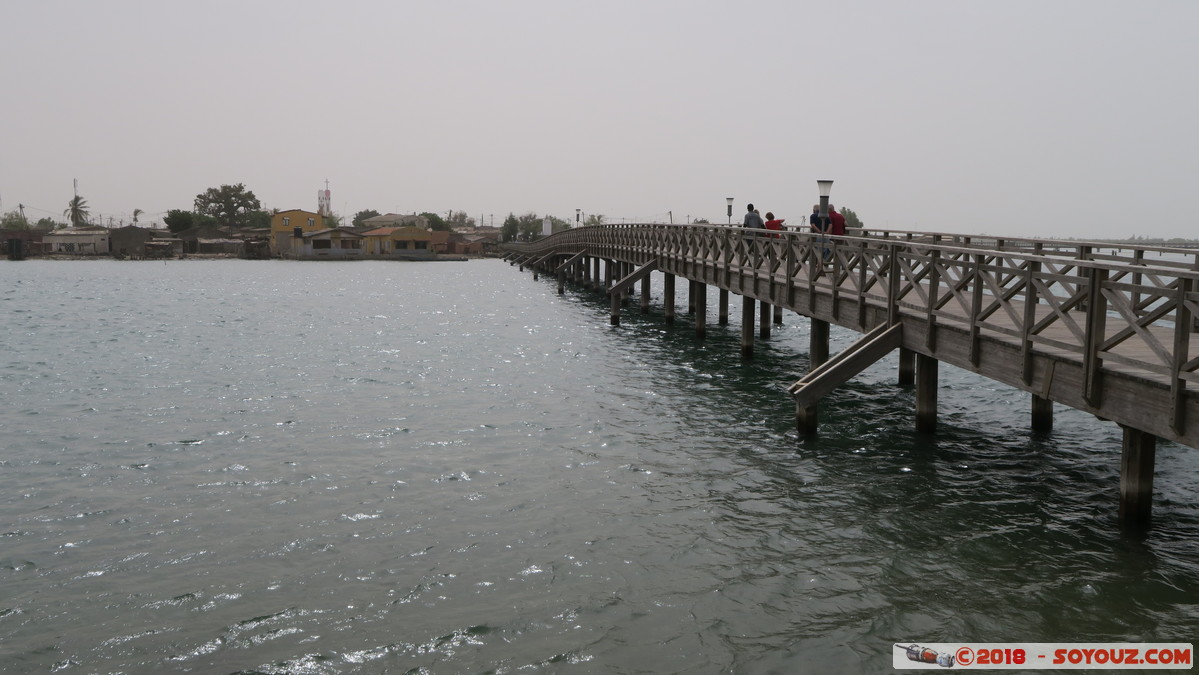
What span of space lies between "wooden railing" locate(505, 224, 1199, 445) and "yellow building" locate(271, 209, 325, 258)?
111411mm

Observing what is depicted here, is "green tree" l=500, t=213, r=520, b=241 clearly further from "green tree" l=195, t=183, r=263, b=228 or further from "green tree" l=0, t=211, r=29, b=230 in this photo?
"green tree" l=0, t=211, r=29, b=230

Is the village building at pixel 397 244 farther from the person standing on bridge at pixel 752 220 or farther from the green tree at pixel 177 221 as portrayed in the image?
the person standing on bridge at pixel 752 220

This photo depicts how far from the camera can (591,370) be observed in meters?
24.1

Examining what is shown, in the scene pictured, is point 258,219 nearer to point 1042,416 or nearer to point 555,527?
point 1042,416

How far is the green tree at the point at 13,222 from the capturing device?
17012 centimetres

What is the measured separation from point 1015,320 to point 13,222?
662ft

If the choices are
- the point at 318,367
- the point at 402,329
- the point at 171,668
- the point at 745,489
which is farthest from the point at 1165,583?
the point at 402,329

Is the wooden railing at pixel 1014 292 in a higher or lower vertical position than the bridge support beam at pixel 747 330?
higher

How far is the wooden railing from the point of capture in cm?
917

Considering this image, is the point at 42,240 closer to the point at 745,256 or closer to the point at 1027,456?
the point at 745,256

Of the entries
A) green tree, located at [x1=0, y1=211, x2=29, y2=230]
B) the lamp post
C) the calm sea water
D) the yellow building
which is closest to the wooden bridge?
the lamp post

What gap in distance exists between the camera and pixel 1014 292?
1209cm

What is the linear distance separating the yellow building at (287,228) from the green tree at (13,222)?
213 feet

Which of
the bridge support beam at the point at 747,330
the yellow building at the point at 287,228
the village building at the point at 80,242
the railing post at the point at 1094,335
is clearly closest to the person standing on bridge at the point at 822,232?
the bridge support beam at the point at 747,330
